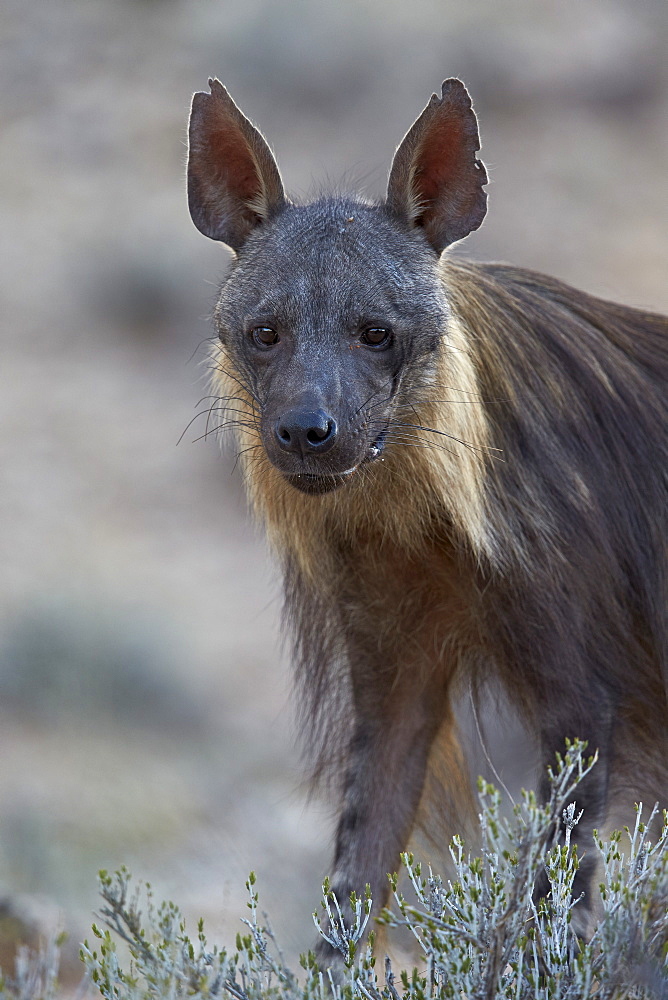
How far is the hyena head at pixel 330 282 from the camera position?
3.62 m

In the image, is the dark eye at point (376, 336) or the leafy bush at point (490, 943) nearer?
the leafy bush at point (490, 943)

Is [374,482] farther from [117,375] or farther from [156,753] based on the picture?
[117,375]

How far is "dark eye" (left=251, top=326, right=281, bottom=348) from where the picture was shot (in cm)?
383

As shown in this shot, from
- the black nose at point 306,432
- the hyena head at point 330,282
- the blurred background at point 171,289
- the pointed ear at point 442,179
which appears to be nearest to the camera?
the black nose at point 306,432

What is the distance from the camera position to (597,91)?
15977 mm

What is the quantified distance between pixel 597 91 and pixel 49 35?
7.03 metres

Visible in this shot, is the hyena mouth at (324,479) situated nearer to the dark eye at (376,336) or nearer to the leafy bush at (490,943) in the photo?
the dark eye at (376,336)

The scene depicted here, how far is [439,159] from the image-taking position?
3.98 m

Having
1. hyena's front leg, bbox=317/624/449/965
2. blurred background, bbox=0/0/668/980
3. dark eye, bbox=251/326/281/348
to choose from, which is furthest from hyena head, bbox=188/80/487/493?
blurred background, bbox=0/0/668/980

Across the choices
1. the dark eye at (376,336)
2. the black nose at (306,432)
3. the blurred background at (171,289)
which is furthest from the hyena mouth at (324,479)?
the blurred background at (171,289)

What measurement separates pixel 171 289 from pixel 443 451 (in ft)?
35.6

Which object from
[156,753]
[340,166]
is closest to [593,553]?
[156,753]

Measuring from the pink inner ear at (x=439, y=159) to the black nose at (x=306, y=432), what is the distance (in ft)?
3.09

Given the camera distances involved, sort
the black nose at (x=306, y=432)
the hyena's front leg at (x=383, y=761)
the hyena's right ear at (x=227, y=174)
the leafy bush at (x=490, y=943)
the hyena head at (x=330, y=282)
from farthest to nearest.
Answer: the hyena's front leg at (x=383, y=761) → the hyena's right ear at (x=227, y=174) → the hyena head at (x=330, y=282) → the black nose at (x=306, y=432) → the leafy bush at (x=490, y=943)
